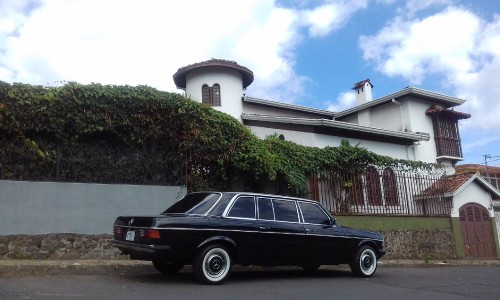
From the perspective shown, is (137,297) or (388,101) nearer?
(137,297)

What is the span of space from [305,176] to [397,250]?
434 cm

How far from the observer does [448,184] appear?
1812 centimetres

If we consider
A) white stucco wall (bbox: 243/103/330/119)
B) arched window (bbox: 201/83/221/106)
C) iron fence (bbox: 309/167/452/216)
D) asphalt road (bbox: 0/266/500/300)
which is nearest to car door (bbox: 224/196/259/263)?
asphalt road (bbox: 0/266/500/300)

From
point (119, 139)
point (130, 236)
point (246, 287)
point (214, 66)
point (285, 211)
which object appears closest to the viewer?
point (246, 287)

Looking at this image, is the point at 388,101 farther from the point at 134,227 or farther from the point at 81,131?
the point at 134,227

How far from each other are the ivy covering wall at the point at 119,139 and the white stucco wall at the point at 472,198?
30.3 feet

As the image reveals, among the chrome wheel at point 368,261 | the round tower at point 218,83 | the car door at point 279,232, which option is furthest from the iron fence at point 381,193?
the round tower at point 218,83

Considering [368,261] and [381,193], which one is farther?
[381,193]

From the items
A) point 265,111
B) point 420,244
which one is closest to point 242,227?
point 420,244

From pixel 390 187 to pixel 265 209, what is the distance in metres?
9.45

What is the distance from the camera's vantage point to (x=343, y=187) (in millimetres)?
14852

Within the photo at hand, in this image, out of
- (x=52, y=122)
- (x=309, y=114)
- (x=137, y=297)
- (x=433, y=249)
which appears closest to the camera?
(x=137, y=297)

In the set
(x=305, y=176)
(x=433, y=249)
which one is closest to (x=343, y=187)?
(x=305, y=176)

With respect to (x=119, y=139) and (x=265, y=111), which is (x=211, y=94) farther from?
(x=119, y=139)
